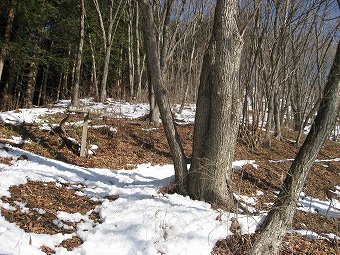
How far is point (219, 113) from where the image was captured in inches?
212

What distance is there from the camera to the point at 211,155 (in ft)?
17.8

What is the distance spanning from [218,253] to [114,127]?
6.98 meters

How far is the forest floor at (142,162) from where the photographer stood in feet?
14.7

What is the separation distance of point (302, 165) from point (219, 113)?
59.1 inches

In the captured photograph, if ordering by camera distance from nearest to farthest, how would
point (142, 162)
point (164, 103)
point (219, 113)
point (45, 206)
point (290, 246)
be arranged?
point (290, 246) < point (45, 206) < point (219, 113) < point (164, 103) < point (142, 162)

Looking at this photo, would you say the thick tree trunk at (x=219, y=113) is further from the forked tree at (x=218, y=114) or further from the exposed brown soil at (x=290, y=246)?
the exposed brown soil at (x=290, y=246)

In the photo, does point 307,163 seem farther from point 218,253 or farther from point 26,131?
point 26,131

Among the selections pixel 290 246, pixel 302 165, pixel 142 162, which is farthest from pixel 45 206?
pixel 142 162

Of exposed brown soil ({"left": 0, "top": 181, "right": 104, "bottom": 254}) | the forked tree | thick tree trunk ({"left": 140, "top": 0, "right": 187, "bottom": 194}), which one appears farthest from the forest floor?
thick tree trunk ({"left": 140, "top": 0, "right": 187, "bottom": 194})

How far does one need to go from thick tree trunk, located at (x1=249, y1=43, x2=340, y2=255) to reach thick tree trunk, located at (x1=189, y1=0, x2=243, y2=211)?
3.32ft

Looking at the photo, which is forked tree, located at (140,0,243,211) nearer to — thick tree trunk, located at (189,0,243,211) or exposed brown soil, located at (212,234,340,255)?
thick tree trunk, located at (189,0,243,211)

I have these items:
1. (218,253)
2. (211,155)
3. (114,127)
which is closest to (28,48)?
(114,127)

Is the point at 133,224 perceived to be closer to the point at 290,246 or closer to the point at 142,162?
the point at 290,246

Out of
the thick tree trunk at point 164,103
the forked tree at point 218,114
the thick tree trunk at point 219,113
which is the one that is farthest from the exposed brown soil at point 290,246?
the thick tree trunk at point 164,103
